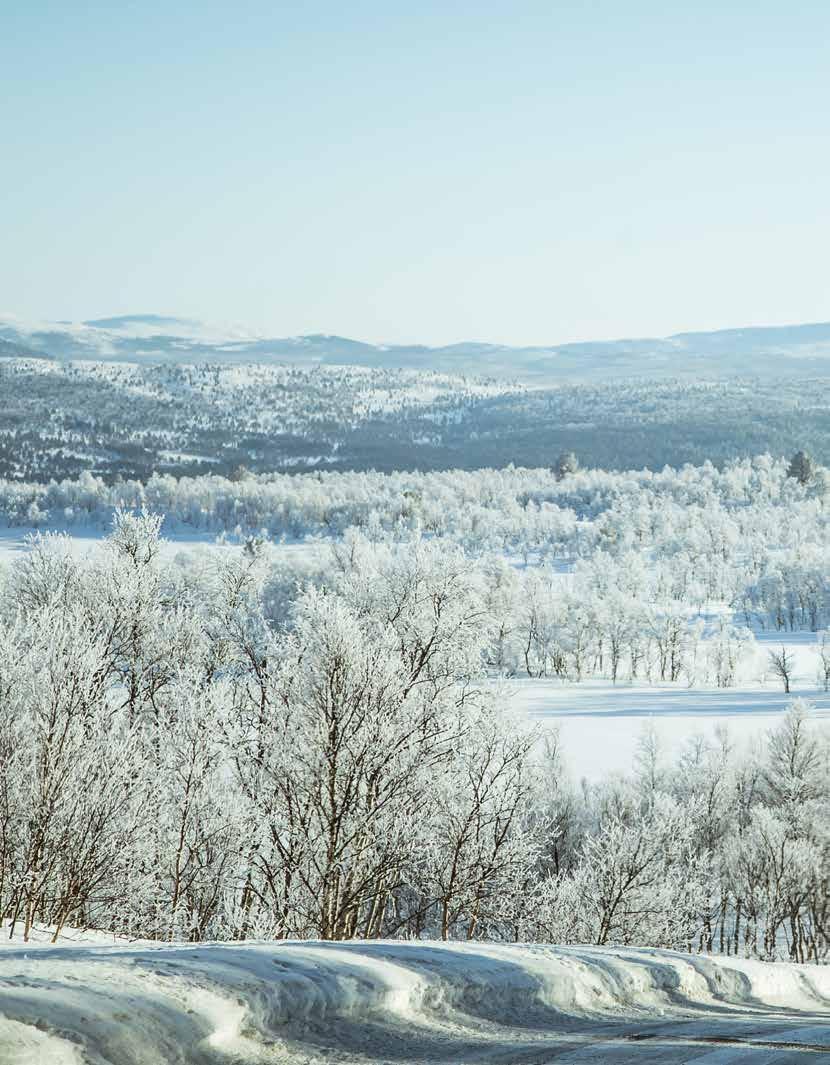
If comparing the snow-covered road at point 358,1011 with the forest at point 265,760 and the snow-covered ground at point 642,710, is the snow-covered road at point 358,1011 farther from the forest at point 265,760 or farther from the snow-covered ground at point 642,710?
the snow-covered ground at point 642,710

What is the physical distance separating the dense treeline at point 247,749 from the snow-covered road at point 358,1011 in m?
9.42

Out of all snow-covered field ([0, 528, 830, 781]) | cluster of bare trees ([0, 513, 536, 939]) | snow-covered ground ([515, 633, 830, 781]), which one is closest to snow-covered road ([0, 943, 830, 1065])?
cluster of bare trees ([0, 513, 536, 939])

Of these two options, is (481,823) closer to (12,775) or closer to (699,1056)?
(12,775)

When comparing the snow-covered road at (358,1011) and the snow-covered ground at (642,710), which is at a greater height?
the snow-covered road at (358,1011)

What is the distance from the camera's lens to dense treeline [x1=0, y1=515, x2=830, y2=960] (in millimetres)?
22000

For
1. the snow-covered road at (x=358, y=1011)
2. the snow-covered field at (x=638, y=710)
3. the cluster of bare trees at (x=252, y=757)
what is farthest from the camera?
the snow-covered field at (x=638, y=710)

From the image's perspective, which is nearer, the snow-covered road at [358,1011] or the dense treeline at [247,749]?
the snow-covered road at [358,1011]

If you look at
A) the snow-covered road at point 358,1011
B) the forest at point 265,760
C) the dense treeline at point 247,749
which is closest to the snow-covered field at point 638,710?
the forest at point 265,760

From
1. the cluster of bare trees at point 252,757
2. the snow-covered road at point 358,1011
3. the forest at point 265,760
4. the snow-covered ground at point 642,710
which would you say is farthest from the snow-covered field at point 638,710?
the snow-covered road at point 358,1011

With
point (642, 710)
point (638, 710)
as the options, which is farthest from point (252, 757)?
point (642, 710)

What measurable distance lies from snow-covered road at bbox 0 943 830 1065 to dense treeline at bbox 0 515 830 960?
30.9 feet

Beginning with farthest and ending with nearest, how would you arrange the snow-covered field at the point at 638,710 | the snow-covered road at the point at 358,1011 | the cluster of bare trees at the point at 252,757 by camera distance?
1. the snow-covered field at the point at 638,710
2. the cluster of bare trees at the point at 252,757
3. the snow-covered road at the point at 358,1011

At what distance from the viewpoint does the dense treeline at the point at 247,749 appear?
72.2 feet

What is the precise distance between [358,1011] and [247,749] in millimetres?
15936
